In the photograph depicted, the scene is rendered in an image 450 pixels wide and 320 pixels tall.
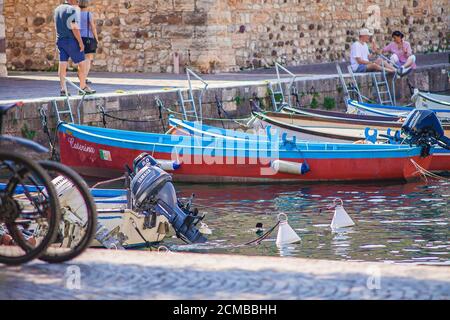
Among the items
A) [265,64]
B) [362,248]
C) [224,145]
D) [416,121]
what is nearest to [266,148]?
[224,145]

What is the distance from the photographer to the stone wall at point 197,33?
28.2 m

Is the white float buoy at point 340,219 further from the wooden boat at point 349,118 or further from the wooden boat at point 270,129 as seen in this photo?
the wooden boat at point 349,118

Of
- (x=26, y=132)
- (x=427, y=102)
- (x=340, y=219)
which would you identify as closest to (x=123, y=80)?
(x=427, y=102)

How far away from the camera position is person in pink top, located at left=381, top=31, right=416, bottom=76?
2858cm

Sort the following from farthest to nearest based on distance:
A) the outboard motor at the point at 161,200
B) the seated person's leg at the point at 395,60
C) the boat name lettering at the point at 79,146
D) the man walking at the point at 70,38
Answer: the seated person's leg at the point at 395,60 < the man walking at the point at 70,38 < the boat name lettering at the point at 79,146 < the outboard motor at the point at 161,200

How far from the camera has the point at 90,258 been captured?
8172 millimetres

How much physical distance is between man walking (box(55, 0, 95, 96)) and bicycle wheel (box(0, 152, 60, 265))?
13.6 m

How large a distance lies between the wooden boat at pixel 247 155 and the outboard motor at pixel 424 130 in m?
0.15

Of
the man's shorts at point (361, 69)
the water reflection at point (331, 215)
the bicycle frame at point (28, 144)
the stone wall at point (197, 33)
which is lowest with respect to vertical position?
the water reflection at point (331, 215)

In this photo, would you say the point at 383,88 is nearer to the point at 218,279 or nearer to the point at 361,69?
the point at 361,69

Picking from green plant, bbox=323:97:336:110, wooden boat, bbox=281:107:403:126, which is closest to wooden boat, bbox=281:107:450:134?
wooden boat, bbox=281:107:403:126

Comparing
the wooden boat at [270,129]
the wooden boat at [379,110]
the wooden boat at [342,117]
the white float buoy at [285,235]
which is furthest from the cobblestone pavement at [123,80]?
the white float buoy at [285,235]

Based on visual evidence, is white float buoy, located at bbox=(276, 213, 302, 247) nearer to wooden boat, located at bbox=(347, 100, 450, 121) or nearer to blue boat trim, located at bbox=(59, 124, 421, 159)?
blue boat trim, located at bbox=(59, 124, 421, 159)
